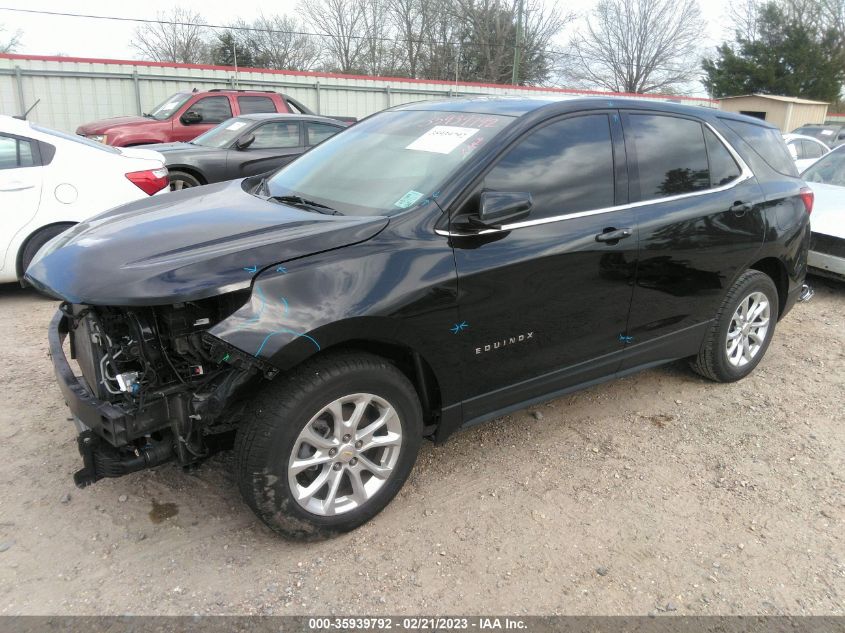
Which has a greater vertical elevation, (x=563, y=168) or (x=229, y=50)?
(x=229, y=50)

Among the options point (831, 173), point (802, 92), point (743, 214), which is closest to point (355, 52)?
point (802, 92)

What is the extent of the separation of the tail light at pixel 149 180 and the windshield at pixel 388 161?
2651 mm

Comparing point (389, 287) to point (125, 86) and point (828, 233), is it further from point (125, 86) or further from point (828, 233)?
point (125, 86)

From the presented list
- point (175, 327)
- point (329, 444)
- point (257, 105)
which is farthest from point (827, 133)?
point (175, 327)

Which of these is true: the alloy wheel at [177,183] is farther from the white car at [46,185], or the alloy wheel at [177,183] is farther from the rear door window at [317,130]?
the white car at [46,185]

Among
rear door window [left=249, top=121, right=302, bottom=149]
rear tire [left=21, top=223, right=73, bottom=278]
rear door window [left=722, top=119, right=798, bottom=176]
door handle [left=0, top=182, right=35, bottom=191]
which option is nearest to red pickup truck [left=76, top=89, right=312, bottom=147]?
rear door window [left=249, top=121, right=302, bottom=149]

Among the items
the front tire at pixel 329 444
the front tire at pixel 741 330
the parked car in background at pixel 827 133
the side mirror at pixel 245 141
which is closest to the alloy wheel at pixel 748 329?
the front tire at pixel 741 330

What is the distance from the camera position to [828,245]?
6.50 metres

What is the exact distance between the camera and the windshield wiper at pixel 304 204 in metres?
3.07

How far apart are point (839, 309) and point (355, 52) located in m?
40.6

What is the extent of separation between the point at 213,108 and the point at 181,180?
14.8 ft

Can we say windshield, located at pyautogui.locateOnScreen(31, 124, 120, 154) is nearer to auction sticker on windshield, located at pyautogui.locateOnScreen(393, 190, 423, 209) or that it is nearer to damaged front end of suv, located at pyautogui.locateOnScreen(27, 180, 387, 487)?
damaged front end of suv, located at pyautogui.locateOnScreen(27, 180, 387, 487)

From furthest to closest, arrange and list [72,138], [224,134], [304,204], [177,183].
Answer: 1. [224,134]
2. [177,183]
3. [72,138]
4. [304,204]

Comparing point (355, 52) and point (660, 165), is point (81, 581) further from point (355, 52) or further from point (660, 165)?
point (355, 52)
